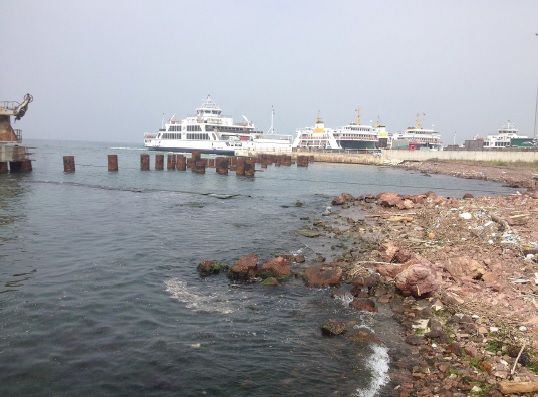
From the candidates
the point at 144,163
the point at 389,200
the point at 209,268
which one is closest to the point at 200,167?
the point at 144,163

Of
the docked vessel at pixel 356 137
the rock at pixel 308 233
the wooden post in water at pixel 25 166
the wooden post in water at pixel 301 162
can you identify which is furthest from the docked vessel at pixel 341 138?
the rock at pixel 308 233

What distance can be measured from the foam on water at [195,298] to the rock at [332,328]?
1941 millimetres

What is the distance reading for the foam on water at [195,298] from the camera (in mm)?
8102

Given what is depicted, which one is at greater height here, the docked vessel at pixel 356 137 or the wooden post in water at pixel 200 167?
the docked vessel at pixel 356 137

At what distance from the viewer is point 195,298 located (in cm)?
865

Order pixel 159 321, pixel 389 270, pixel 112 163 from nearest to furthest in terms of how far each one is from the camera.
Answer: pixel 159 321
pixel 389 270
pixel 112 163

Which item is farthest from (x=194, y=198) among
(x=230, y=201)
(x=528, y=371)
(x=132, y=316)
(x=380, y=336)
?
(x=528, y=371)

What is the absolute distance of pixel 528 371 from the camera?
216 inches

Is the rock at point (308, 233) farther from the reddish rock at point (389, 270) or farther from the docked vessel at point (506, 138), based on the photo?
the docked vessel at point (506, 138)

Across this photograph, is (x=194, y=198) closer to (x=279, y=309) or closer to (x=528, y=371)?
(x=279, y=309)

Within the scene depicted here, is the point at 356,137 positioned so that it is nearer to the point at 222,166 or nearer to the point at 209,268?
the point at 222,166

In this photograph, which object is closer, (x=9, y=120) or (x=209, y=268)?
(x=209, y=268)

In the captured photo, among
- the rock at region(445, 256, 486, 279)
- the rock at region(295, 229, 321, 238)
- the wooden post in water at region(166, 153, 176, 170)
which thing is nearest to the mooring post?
the wooden post in water at region(166, 153, 176, 170)

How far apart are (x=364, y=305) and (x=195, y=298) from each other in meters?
3.59
